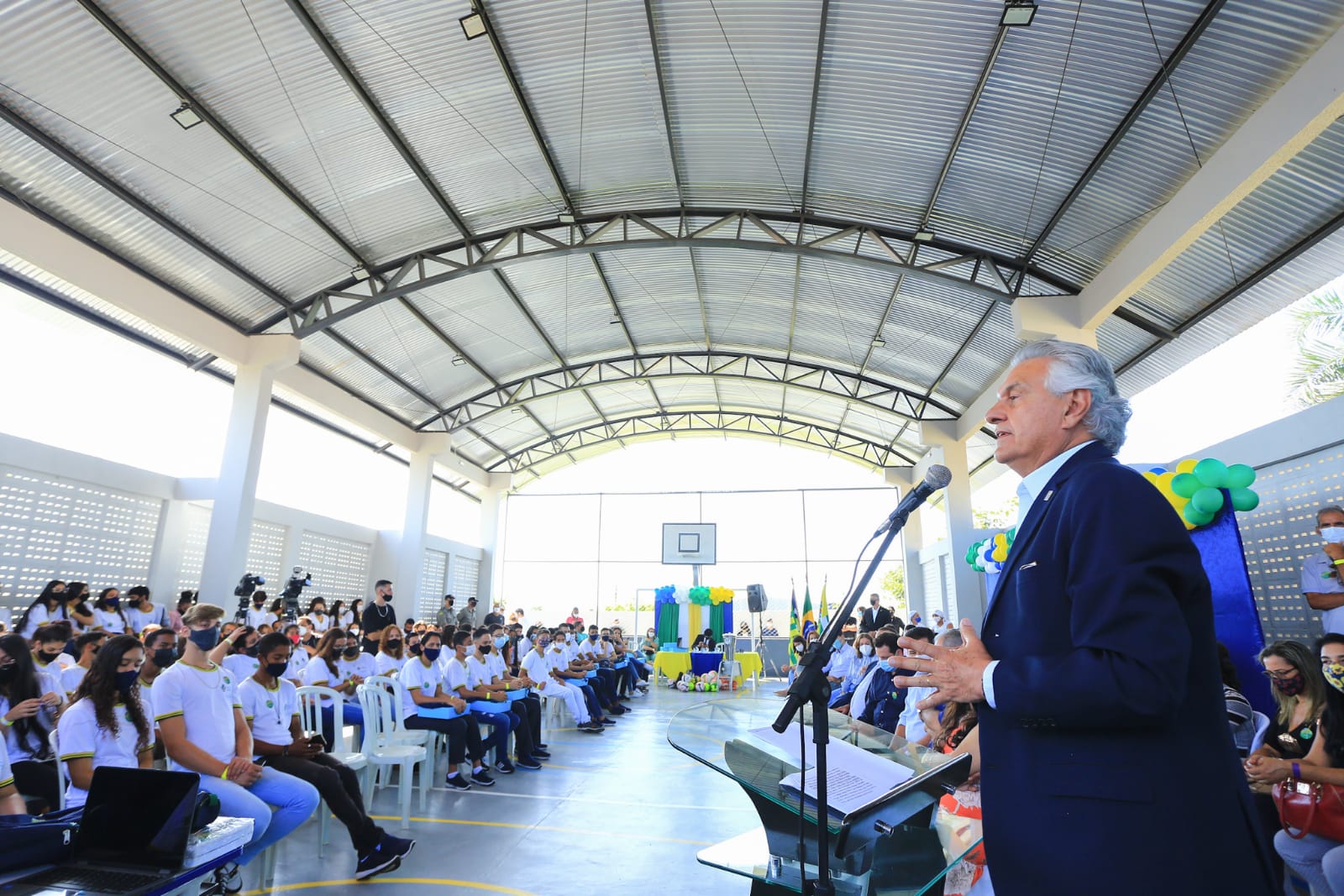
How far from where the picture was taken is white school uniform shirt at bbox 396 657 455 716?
5160mm

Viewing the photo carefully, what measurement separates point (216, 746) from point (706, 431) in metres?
15.4

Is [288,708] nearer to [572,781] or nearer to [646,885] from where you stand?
[646,885]

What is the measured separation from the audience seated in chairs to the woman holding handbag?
4.75 metres

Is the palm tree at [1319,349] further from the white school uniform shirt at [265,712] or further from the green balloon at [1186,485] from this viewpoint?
the white school uniform shirt at [265,712]

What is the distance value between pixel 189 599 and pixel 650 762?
642 cm

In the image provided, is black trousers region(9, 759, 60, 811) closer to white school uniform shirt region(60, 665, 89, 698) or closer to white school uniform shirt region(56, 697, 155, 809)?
white school uniform shirt region(56, 697, 155, 809)

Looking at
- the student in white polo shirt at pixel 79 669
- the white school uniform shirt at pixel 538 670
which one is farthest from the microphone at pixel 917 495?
the white school uniform shirt at pixel 538 670

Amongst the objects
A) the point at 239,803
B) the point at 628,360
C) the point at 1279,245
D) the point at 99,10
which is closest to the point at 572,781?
the point at 239,803

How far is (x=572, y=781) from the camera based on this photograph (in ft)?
18.0

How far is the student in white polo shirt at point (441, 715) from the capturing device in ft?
16.8

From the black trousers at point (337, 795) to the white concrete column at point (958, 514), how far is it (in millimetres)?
10583

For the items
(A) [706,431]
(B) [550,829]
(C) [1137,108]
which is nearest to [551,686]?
(B) [550,829]

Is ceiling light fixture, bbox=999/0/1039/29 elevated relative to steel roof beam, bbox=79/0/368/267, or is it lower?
lower

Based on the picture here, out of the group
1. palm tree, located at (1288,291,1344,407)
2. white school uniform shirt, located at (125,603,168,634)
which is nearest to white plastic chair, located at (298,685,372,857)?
white school uniform shirt, located at (125,603,168,634)
